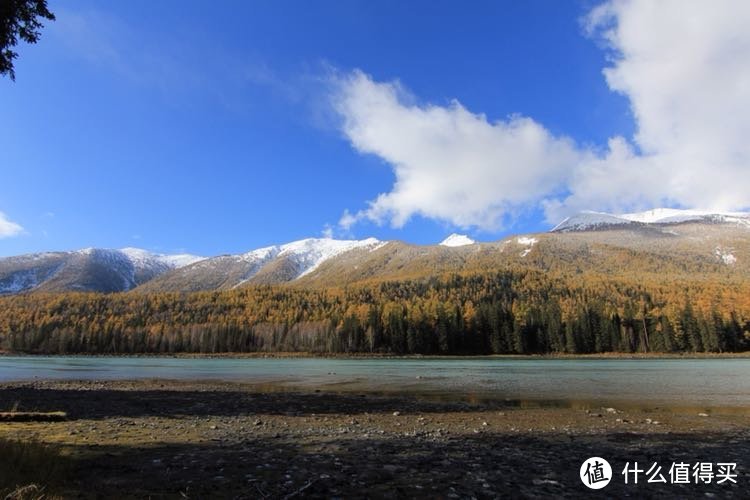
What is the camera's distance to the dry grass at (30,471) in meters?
8.29

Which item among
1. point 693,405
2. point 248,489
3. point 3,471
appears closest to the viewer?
point 3,471

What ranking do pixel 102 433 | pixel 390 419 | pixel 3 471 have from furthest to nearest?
1. pixel 390 419
2. pixel 102 433
3. pixel 3 471

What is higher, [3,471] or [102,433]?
[3,471]

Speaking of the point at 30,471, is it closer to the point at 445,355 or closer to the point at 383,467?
the point at 383,467

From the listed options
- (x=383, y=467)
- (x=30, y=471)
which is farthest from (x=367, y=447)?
(x=30, y=471)

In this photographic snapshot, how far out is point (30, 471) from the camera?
10.4 meters

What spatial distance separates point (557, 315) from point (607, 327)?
1723 centimetres

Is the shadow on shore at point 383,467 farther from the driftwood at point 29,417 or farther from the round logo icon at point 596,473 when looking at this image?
the driftwood at point 29,417

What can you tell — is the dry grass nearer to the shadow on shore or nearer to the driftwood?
the shadow on shore

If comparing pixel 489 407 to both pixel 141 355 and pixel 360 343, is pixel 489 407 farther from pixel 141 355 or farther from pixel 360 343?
pixel 141 355

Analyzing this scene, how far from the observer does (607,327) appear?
162m

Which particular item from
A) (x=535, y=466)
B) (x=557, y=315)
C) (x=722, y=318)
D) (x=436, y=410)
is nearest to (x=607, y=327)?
(x=557, y=315)

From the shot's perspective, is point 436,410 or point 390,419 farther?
point 436,410

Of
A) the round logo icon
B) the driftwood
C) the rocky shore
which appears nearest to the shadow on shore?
the rocky shore
